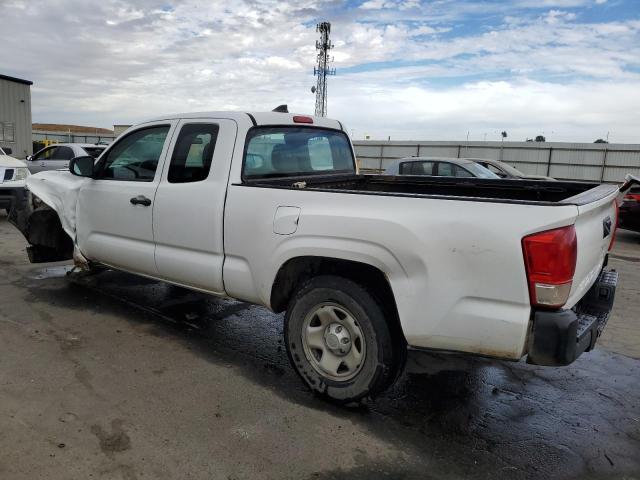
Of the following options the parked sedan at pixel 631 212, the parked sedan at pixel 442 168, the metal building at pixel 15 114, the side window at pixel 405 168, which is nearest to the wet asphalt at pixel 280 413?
the parked sedan at pixel 442 168

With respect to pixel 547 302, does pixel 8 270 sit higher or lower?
lower

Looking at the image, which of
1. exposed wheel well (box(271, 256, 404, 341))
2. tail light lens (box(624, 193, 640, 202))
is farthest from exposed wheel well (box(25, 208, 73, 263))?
tail light lens (box(624, 193, 640, 202))

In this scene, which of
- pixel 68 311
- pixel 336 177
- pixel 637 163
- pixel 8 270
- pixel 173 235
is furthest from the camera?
pixel 637 163

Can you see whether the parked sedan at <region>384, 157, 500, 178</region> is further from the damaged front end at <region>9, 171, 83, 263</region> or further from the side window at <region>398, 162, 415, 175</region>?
the damaged front end at <region>9, 171, 83, 263</region>

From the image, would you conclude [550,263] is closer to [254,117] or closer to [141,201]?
[254,117]

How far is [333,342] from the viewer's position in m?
3.31

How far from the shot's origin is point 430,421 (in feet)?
10.7

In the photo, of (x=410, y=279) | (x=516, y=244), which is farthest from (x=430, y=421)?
(x=516, y=244)

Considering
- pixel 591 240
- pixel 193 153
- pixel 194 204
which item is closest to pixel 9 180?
pixel 193 153

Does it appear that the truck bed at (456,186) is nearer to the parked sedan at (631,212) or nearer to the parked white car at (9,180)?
the parked sedan at (631,212)

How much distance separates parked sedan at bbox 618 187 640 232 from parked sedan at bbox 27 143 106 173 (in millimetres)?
12725

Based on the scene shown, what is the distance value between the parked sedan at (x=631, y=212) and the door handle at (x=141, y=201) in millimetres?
9720

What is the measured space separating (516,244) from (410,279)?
0.61 m

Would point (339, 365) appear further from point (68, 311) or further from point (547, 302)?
point (68, 311)
